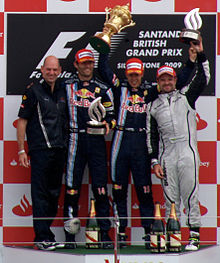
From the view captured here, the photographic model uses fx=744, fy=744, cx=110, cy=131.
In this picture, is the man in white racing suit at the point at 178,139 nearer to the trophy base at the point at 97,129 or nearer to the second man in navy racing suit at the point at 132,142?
the second man in navy racing suit at the point at 132,142

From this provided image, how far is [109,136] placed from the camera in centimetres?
703

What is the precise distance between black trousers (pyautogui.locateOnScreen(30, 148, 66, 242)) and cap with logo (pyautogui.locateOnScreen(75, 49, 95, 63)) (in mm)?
837

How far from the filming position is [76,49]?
7.08m

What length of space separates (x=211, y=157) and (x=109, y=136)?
0.98 metres

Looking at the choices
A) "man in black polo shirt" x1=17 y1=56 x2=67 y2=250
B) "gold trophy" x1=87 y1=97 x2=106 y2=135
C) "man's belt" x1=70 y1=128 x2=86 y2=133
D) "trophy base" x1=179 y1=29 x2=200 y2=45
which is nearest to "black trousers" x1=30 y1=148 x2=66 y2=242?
"man in black polo shirt" x1=17 y1=56 x2=67 y2=250

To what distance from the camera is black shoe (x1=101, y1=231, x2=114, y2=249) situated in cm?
652

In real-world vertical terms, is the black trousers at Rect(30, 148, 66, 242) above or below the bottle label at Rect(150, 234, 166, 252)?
above

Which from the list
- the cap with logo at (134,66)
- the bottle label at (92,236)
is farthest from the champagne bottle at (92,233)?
the cap with logo at (134,66)

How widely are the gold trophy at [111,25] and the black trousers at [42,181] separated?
0.99 metres

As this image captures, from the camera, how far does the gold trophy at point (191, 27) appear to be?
21.1 feet

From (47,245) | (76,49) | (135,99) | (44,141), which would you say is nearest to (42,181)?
(44,141)

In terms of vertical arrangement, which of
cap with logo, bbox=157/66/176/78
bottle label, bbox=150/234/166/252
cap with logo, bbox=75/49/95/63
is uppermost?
cap with logo, bbox=75/49/95/63

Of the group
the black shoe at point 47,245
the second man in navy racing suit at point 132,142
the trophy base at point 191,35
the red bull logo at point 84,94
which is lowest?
the black shoe at point 47,245

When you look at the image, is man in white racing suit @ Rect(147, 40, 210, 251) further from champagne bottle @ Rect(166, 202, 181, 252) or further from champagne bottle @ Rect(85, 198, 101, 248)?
champagne bottle @ Rect(85, 198, 101, 248)
